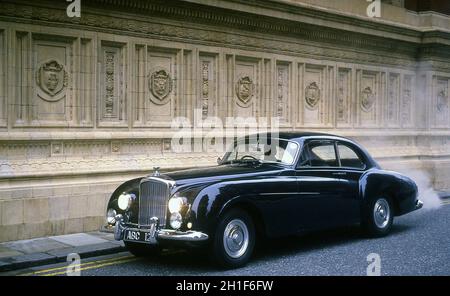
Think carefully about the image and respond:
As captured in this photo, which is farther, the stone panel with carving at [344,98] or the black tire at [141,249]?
the stone panel with carving at [344,98]

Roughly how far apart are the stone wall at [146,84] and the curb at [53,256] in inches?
55.6

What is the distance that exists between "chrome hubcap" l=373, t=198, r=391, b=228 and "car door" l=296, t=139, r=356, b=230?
0.82 m

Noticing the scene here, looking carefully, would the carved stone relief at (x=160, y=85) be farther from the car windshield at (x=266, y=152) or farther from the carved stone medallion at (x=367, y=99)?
the carved stone medallion at (x=367, y=99)

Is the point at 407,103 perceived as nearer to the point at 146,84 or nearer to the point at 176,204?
the point at 146,84

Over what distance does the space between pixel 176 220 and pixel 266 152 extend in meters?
2.20

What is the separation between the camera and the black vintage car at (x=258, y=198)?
773cm

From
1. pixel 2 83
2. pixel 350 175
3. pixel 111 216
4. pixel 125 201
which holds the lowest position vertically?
pixel 111 216

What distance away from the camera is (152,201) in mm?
8047

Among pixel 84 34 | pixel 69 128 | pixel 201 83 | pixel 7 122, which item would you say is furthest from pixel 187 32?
pixel 7 122

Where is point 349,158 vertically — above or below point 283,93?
below

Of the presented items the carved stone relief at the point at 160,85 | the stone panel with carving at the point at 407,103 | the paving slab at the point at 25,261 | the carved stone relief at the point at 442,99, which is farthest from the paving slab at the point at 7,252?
the carved stone relief at the point at 442,99

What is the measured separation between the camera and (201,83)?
13016 millimetres

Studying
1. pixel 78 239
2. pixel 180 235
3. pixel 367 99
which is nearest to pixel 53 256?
pixel 78 239

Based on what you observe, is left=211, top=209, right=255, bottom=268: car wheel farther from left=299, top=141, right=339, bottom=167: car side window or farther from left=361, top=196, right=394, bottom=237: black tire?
left=361, top=196, right=394, bottom=237: black tire
